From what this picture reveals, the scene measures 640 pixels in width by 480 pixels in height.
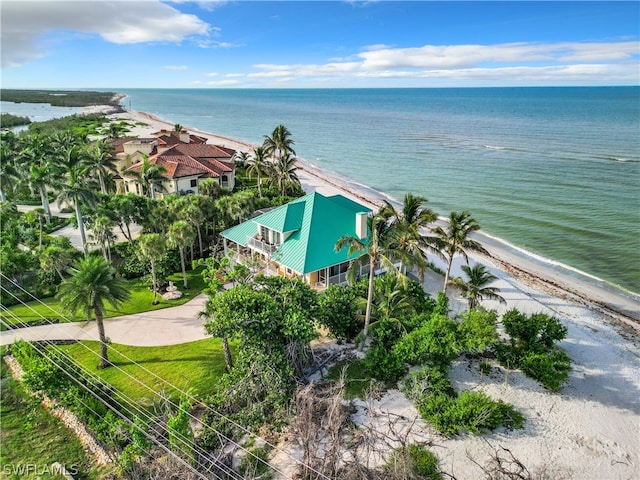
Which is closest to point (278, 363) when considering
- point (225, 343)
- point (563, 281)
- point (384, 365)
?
point (225, 343)

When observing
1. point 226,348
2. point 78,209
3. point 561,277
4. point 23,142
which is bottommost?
point 561,277

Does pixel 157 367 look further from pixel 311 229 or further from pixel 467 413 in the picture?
pixel 467 413

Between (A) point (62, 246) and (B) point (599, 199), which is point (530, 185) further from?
(A) point (62, 246)

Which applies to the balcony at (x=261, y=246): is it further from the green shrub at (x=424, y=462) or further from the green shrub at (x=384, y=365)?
the green shrub at (x=424, y=462)

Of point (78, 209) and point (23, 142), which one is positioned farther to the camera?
point (23, 142)

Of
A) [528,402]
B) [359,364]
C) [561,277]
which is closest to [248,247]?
[359,364]

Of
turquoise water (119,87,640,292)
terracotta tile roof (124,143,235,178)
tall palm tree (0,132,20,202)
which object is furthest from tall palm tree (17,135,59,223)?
turquoise water (119,87,640,292)
